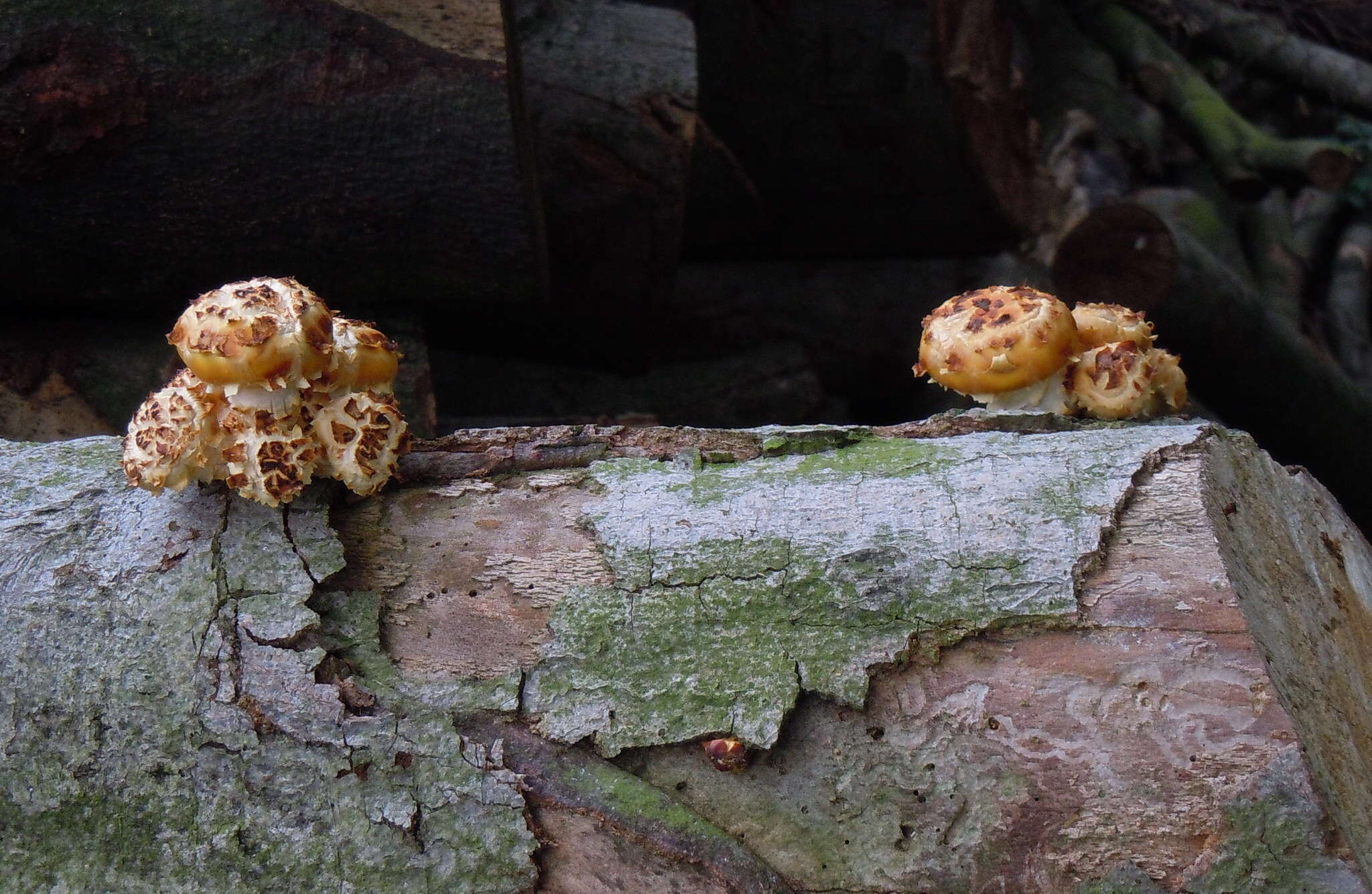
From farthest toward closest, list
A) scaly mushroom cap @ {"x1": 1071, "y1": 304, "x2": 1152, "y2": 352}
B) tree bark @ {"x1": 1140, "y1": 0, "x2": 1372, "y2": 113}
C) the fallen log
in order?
tree bark @ {"x1": 1140, "y1": 0, "x2": 1372, "y2": 113} → the fallen log → scaly mushroom cap @ {"x1": 1071, "y1": 304, "x2": 1152, "y2": 352}

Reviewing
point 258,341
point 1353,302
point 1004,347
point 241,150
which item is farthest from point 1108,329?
point 1353,302

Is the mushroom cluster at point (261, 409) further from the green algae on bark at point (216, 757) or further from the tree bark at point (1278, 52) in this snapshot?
the tree bark at point (1278, 52)

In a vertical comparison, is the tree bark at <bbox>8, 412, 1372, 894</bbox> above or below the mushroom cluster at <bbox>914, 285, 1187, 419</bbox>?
below

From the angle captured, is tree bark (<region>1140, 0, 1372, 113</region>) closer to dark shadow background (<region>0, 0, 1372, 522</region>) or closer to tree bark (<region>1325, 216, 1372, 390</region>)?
dark shadow background (<region>0, 0, 1372, 522</region>)

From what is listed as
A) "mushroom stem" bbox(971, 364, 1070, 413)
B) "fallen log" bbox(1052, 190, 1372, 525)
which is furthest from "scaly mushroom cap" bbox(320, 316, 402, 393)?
"fallen log" bbox(1052, 190, 1372, 525)

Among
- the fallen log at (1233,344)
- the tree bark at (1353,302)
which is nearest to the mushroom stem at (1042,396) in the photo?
the fallen log at (1233,344)

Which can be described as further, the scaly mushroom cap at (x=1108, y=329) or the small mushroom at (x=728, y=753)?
the scaly mushroom cap at (x=1108, y=329)
